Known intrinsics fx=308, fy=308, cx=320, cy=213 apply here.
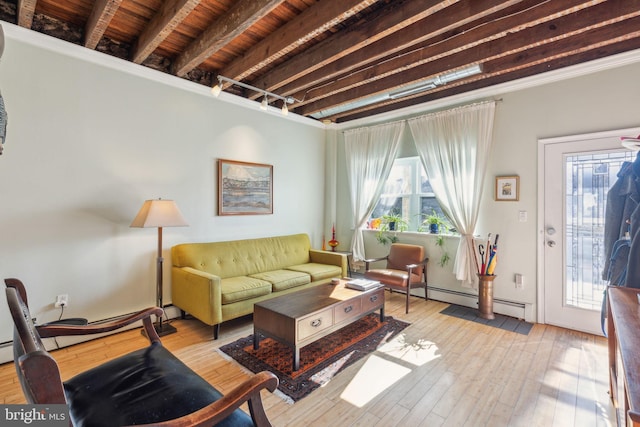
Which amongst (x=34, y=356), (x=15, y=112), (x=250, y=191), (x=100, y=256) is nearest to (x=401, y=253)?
(x=250, y=191)

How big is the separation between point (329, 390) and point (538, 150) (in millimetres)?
3225

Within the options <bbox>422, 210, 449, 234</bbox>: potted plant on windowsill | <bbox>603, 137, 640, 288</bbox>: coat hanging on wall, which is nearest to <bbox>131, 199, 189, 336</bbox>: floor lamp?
<bbox>422, 210, 449, 234</bbox>: potted plant on windowsill

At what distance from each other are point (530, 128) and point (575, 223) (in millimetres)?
1108

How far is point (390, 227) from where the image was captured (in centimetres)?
452

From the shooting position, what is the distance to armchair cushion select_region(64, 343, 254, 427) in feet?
3.94

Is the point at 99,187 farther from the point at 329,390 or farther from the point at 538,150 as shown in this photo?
the point at 538,150

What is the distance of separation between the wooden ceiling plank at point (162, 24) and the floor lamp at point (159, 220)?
141cm

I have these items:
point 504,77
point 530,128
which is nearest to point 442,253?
point 530,128

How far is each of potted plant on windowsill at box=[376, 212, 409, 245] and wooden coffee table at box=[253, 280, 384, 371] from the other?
1.58m

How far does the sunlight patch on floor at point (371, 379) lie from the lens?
2082 mm

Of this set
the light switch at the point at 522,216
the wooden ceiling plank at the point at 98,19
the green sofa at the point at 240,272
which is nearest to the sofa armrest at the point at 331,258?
the green sofa at the point at 240,272
